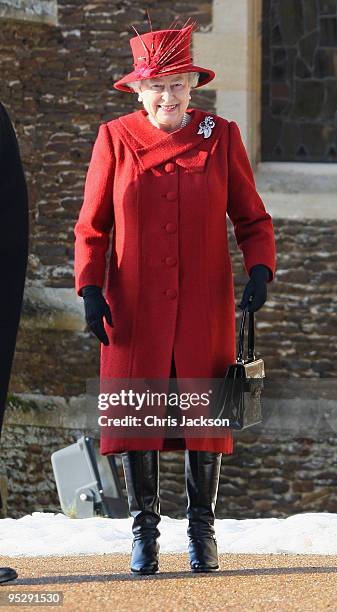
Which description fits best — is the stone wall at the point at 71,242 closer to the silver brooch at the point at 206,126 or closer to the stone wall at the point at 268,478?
the stone wall at the point at 268,478

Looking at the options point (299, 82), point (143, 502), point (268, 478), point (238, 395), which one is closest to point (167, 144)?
point (238, 395)

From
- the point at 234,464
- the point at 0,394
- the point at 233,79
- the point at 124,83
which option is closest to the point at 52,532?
the point at 0,394

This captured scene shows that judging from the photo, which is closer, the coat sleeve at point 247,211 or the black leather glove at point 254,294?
the black leather glove at point 254,294

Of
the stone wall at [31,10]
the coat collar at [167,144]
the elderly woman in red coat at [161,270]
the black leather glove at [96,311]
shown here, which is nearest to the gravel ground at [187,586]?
the elderly woman in red coat at [161,270]

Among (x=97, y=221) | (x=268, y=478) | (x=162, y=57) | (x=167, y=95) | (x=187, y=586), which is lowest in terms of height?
(x=268, y=478)

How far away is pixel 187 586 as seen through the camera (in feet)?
17.6

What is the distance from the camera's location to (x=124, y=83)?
5.73 metres

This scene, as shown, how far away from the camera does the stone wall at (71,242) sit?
35.8ft

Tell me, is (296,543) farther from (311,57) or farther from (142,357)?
(311,57)

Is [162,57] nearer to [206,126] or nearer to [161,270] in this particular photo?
[206,126]

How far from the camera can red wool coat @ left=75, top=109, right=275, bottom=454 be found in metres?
5.64

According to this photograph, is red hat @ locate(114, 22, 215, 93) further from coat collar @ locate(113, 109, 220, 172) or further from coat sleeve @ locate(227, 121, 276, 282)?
coat sleeve @ locate(227, 121, 276, 282)

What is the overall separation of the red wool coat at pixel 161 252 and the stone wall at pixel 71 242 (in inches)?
204

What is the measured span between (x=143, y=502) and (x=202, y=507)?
0.74ft
